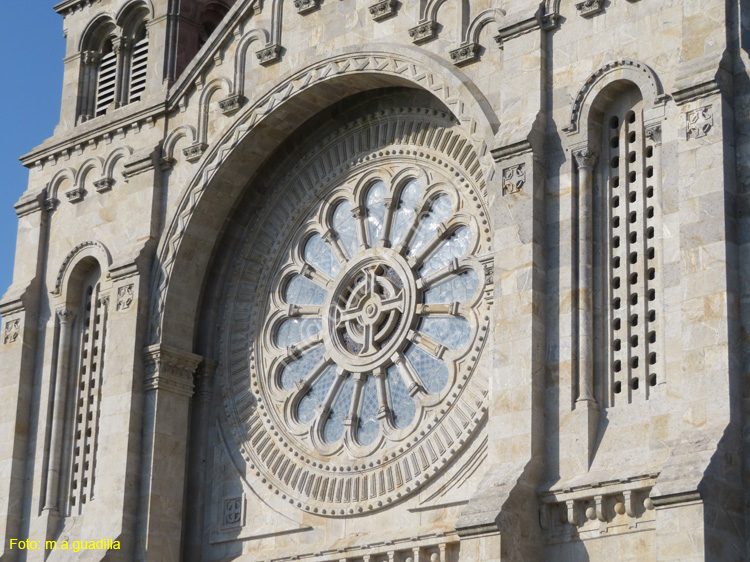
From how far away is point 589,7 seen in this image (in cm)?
2306

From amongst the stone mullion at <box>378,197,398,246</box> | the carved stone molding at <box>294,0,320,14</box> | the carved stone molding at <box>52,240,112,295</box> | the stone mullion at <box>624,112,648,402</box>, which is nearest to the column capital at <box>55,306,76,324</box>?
the carved stone molding at <box>52,240,112,295</box>

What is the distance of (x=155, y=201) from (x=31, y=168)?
3.93 meters

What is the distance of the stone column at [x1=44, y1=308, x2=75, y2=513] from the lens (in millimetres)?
28203

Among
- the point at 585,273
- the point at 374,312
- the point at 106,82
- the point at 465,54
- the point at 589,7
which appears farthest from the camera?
the point at 106,82

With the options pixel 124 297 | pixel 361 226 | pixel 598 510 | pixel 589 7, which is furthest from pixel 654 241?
pixel 124 297

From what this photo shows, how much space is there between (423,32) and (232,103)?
416 centimetres

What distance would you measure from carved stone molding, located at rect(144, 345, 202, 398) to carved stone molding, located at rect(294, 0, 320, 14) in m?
6.08

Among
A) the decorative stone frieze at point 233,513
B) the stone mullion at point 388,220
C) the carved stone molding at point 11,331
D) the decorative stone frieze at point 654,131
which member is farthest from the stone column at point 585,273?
the carved stone molding at point 11,331

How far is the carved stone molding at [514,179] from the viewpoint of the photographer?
74.7 feet

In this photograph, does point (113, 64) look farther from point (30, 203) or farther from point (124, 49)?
point (30, 203)

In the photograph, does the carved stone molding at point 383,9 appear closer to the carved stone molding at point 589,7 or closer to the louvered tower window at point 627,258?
the carved stone molding at point 589,7

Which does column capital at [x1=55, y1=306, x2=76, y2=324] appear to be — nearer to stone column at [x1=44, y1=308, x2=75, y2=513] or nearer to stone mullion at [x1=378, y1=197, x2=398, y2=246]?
stone column at [x1=44, y1=308, x2=75, y2=513]

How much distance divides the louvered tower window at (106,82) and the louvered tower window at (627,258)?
38.2ft

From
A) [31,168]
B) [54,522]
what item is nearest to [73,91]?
[31,168]
